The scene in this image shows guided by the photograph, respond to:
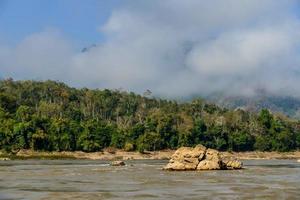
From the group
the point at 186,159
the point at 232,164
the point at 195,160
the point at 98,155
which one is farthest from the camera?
the point at 98,155

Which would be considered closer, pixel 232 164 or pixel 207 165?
pixel 207 165

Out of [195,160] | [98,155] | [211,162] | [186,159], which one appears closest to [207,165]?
[211,162]

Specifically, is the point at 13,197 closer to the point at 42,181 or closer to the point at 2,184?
the point at 2,184

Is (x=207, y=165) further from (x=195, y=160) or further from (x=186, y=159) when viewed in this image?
(x=186, y=159)

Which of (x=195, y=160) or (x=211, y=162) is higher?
(x=195, y=160)

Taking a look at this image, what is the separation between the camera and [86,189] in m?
52.9

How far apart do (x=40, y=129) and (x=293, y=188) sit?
13481 cm

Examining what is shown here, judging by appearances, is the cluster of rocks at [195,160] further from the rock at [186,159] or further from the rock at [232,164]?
the rock at [232,164]

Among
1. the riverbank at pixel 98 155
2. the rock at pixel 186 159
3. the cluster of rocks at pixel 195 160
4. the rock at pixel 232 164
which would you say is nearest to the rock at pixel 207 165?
the cluster of rocks at pixel 195 160

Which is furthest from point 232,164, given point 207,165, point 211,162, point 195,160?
point 195,160

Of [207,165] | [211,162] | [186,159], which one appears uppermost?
[186,159]

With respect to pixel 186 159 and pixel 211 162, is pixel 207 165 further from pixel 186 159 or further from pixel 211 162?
pixel 186 159

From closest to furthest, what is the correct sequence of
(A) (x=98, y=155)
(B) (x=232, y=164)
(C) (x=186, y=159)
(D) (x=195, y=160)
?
(C) (x=186, y=159)
(D) (x=195, y=160)
(B) (x=232, y=164)
(A) (x=98, y=155)

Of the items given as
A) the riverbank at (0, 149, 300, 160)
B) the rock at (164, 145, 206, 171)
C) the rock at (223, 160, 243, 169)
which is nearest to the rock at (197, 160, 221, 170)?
the rock at (164, 145, 206, 171)
